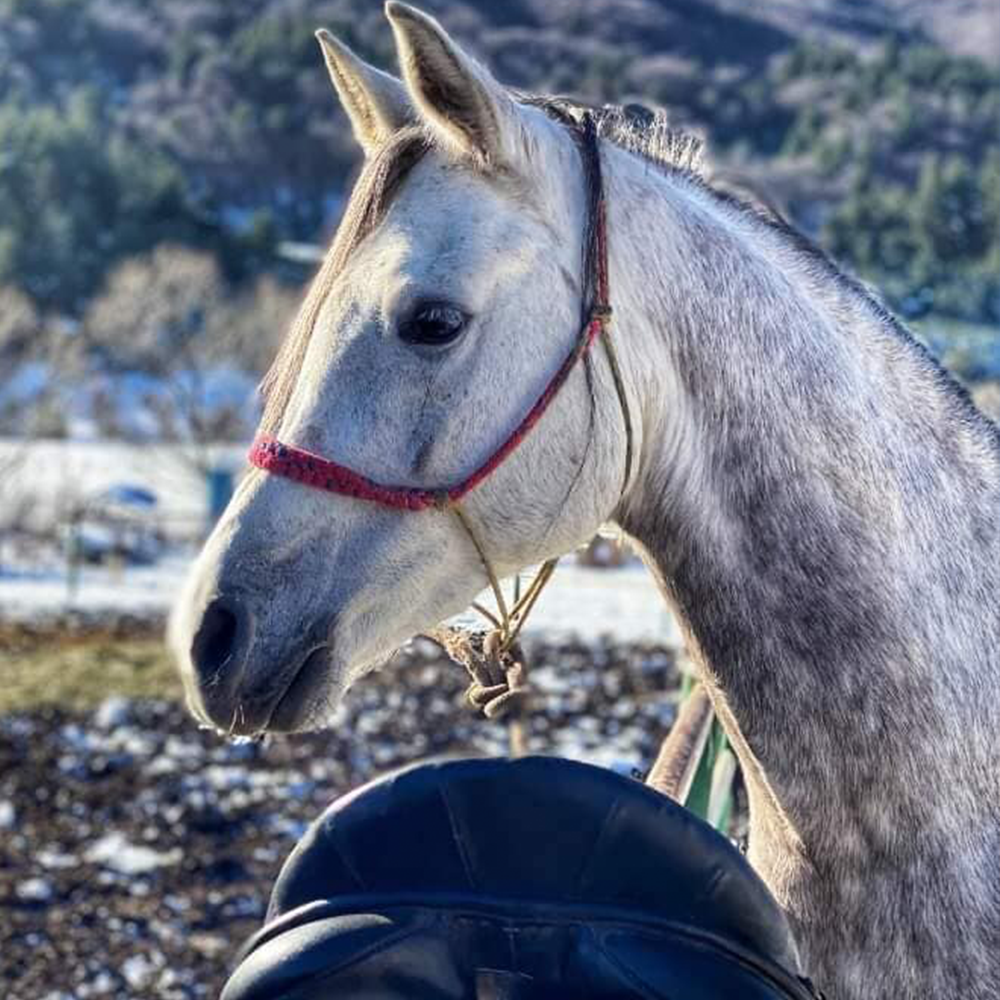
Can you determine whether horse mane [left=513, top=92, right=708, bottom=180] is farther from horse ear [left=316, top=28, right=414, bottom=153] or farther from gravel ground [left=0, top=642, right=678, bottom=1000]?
gravel ground [left=0, top=642, right=678, bottom=1000]

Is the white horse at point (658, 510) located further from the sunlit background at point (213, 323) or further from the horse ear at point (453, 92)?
the sunlit background at point (213, 323)

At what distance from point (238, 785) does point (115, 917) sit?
170cm

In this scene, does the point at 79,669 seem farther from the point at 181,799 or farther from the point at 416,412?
the point at 416,412

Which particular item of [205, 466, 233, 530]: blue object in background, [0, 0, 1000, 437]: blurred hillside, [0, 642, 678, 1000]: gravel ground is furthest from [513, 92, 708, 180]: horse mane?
[205, 466, 233, 530]: blue object in background

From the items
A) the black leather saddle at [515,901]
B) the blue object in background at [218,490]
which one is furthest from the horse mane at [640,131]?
the blue object in background at [218,490]

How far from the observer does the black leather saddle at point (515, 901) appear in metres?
1.42

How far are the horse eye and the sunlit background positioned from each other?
90 cm

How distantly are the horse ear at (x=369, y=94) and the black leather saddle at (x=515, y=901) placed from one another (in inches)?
35.1

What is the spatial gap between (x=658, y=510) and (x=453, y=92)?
600mm

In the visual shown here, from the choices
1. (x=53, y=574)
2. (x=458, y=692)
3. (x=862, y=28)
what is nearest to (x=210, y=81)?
(x=862, y=28)

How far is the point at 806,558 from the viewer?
1925 millimetres

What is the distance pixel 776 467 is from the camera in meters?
1.95

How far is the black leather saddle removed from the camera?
1.42 m

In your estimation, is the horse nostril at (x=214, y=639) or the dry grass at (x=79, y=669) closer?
the horse nostril at (x=214, y=639)
